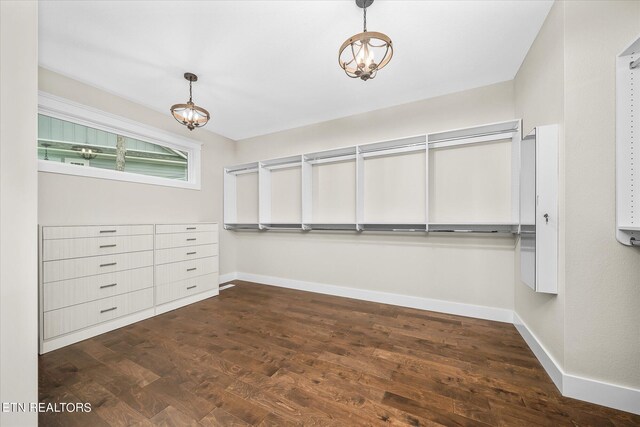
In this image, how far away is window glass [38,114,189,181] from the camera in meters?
2.49

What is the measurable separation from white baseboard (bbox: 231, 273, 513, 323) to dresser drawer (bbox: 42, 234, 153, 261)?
195 cm

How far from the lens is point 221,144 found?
14.2ft

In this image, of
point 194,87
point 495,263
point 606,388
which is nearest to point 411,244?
point 495,263

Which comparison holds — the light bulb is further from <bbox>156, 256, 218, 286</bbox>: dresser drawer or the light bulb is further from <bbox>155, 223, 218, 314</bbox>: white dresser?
<bbox>156, 256, 218, 286</bbox>: dresser drawer

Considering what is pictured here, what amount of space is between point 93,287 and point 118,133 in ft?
6.24

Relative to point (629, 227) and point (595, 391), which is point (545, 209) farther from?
point (595, 391)

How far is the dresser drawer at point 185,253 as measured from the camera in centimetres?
292

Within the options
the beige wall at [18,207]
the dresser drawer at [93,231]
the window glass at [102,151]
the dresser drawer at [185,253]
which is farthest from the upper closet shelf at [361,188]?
the beige wall at [18,207]

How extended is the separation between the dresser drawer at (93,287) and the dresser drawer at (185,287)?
7.6 inches

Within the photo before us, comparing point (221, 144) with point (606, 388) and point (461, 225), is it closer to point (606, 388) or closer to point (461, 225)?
point (461, 225)

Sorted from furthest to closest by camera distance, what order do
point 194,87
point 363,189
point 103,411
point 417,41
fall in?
point 363,189
point 194,87
point 417,41
point 103,411

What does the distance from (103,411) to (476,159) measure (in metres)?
3.75

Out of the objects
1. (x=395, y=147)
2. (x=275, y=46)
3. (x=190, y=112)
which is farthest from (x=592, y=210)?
(x=190, y=112)

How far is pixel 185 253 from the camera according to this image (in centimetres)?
320
